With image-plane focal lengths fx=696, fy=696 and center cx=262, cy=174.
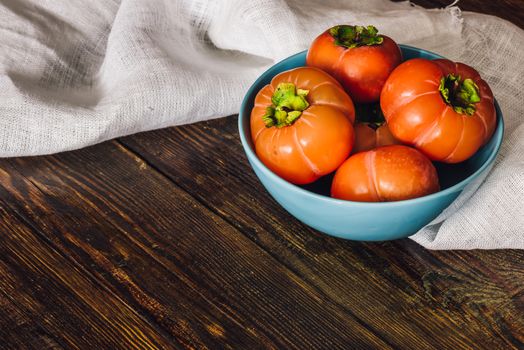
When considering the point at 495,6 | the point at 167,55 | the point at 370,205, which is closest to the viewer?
the point at 370,205

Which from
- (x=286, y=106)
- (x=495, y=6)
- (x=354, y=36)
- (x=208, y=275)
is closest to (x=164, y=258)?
(x=208, y=275)

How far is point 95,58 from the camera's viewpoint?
939 mm

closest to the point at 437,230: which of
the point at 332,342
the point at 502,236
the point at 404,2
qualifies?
the point at 502,236

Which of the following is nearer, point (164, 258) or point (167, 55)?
point (164, 258)

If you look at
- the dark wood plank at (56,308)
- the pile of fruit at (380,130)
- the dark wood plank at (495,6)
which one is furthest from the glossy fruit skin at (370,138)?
the dark wood plank at (495,6)

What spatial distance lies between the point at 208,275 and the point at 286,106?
0.18m

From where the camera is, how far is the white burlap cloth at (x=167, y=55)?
81 cm

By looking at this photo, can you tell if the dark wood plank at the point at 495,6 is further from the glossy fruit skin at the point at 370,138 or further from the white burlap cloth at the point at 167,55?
the glossy fruit skin at the point at 370,138

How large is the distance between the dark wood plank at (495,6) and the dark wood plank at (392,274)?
0.48 meters

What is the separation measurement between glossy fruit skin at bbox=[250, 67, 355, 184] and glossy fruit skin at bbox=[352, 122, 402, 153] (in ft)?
0.08

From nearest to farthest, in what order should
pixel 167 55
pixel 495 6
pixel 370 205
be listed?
pixel 370 205 < pixel 167 55 < pixel 495 6

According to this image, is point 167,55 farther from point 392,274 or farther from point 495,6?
point 495,6

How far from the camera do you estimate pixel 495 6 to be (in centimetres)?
106

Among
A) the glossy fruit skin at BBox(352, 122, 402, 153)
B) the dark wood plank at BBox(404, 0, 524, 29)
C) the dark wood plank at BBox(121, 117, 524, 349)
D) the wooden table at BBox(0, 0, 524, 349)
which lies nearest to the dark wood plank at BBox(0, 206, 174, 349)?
the wooden table at BBox(0, 0, 524, 349)
